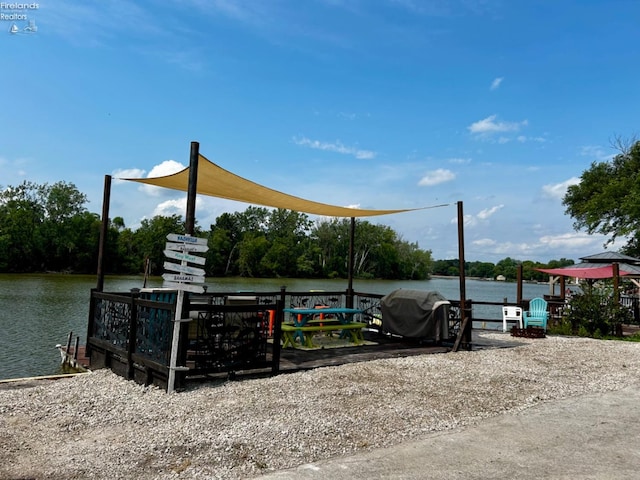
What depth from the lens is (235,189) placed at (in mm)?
7086

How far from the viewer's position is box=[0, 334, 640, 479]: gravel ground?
3.24m

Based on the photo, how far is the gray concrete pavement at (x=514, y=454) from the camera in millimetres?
3156

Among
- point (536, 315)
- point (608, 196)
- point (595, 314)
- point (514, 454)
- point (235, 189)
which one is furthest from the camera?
point (608, 196)

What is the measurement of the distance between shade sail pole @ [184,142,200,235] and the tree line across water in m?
33.0

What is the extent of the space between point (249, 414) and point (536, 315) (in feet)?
29.7

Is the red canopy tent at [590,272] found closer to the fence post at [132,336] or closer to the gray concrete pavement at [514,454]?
the gray concrete pavement at [514,454]

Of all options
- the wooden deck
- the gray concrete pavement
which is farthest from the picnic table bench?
the gray concrete pavement

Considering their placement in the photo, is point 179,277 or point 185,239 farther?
point 185,239

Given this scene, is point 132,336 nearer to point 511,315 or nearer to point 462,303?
point 462,303

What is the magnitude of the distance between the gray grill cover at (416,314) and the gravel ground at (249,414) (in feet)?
4.61

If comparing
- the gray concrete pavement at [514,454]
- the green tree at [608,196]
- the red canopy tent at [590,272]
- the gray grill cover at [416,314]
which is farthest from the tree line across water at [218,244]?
the gray concrete pavement at [514,454]

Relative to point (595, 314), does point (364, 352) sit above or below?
A: below

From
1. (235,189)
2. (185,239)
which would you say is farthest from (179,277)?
(235,189)

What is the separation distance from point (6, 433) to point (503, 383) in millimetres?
5120
